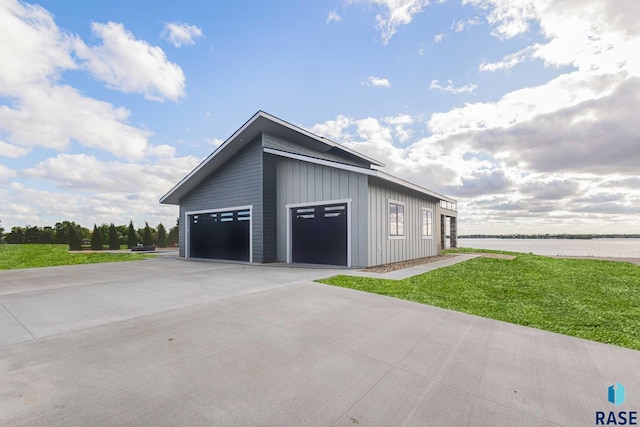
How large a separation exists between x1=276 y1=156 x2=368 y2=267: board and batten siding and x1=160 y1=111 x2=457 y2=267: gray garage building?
37 millimetres

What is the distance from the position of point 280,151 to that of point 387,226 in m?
5.43

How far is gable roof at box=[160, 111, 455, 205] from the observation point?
37.2 feet

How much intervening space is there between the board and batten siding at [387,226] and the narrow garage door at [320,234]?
1067 millimetres

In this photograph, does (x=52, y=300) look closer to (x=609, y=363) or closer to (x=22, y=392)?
(x=22, y=392)

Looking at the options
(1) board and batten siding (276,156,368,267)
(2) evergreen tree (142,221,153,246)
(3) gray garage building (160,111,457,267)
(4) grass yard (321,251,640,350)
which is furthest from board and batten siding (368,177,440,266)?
(2) evergreen tree (142,221,153,246)

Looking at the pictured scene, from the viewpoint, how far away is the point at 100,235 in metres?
25.1

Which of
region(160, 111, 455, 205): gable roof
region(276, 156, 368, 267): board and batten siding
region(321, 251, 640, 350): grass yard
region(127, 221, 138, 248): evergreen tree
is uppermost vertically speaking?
region(160, 111, 455, 205): gable roof

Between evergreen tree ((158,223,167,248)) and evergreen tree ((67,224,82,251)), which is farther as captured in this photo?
evergreen tree ((158,223,167,248))

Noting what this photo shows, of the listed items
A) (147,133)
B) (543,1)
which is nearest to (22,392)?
(543,1)

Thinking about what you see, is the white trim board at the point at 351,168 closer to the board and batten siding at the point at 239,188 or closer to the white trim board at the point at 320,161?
the white trim board at the point at 320,161

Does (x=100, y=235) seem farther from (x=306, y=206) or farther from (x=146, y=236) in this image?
(x=306, y=206)

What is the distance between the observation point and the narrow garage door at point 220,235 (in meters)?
13.3

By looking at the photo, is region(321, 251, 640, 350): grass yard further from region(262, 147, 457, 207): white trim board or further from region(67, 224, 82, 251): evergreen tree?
region(67, 224, 82, 251): evergreen tree

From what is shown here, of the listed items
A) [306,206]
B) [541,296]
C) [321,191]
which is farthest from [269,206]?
[541,296]
